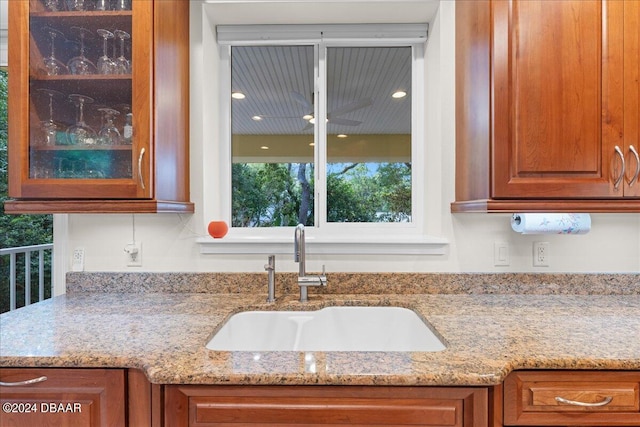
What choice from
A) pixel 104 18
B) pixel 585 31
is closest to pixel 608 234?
pixel 585 31

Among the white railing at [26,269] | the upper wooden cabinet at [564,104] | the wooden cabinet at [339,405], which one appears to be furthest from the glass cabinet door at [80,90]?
the white railing at [26,269]

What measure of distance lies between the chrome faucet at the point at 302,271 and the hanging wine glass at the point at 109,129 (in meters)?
0.74

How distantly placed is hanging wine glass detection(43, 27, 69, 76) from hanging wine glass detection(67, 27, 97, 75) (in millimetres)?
28

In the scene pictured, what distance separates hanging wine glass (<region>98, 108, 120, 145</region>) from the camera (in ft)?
4.18

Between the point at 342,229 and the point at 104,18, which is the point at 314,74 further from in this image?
the point at 104,18

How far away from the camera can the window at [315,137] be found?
1699 mm

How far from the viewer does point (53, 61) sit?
4.15 feet

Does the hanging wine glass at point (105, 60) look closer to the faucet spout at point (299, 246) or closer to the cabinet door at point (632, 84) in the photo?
the faucet spout at point (299, 246)

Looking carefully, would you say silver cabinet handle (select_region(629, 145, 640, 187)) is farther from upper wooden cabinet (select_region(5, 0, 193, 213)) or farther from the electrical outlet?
upper wooden cabinet (select_region(5, 0, 193, 213))

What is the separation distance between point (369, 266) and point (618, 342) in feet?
2.74

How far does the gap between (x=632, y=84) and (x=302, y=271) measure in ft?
4.28

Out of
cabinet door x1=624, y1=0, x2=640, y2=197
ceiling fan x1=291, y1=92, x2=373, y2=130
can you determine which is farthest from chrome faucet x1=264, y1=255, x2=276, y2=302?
cabinet door x1=624, y1=0, x2=640, y2=197

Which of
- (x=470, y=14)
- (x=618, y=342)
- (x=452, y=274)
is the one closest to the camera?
(x=618, y=342)

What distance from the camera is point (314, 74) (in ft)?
5.52
